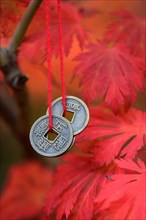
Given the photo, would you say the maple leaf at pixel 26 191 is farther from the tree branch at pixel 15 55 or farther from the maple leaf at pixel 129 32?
the maple leaf at pixel 129 32

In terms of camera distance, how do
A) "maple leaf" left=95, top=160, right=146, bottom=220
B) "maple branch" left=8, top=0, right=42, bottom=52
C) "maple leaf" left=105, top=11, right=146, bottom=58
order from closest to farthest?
1. "maple leaf" left=95, top=160, right=146, bottom=220
2. "maple branch" left=8, top=0, right=42, bottom=52
3. "maple leaf" left=105, top=11, right=146, bottom=58

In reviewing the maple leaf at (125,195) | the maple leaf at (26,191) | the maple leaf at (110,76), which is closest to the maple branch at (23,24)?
the maple leaf at (110,76)

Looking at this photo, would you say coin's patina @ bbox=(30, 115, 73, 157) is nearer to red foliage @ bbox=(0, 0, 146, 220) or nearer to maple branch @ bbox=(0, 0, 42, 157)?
red foliage @ bbox=(0, 0, 146, 220)

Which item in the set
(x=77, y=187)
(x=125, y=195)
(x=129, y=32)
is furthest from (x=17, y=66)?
(x=125, y=195)

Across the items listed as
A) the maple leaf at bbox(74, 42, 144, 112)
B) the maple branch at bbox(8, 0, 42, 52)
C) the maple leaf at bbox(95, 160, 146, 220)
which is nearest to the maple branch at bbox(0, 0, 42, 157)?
the maple branch at bbox(8, 0, 42, 52)

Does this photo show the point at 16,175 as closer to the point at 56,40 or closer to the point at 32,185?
the point at 32,185

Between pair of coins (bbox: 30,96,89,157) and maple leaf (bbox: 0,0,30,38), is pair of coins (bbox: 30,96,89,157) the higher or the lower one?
the lower one
